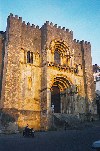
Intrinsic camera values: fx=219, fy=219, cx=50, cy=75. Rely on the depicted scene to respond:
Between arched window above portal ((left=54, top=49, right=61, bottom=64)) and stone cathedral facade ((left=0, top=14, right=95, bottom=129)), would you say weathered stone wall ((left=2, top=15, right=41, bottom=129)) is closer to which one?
stone cathedral facade ((left=0, top=14, right=95, bottom=129))

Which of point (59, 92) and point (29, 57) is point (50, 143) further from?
point (59, 92)

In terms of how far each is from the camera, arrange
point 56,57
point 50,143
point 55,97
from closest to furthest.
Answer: point 50,143 < point 56,57 < point 55,97

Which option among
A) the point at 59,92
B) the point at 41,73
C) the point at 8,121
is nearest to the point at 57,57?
the point at 41,73

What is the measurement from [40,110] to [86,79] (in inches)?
340

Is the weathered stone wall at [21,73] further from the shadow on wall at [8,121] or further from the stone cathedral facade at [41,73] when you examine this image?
the shadow on wall at [8,121]

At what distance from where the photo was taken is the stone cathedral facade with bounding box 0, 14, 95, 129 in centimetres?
2334

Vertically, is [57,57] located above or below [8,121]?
above

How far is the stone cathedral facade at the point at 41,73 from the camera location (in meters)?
23.3

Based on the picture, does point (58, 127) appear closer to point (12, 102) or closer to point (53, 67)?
point (12, 102)

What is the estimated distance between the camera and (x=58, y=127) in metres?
23.1

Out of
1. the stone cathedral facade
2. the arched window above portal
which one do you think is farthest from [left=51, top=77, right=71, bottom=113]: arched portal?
the arched window above portal

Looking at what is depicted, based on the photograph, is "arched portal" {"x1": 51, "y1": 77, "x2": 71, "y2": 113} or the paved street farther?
"arched portal" {"x1": 51, "y1": 77, "x2": 71, "y2": 113}

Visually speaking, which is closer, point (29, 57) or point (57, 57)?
point (29, 57)

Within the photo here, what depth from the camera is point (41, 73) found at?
2611cm
